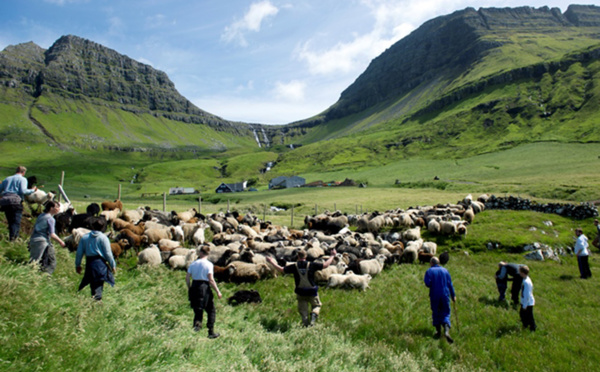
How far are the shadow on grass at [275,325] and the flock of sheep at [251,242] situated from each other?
464cm

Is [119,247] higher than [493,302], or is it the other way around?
[119,247]

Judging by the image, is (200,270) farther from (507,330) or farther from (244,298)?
(507,330)

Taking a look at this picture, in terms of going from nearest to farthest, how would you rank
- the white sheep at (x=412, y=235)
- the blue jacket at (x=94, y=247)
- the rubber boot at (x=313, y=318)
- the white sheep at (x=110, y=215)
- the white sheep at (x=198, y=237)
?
the blue jacket at (x=94, y=247)
the rubber boot at (x=313, y=318)
the white sheep at (x=198, y=237)
the white sheep at (x=110, y=215)
the white sheep at (x=412, y=235)

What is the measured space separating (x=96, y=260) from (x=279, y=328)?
5.48 m

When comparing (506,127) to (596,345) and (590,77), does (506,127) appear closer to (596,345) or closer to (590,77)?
(590,77)

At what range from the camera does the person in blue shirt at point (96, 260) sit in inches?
343

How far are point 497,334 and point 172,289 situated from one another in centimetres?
1112

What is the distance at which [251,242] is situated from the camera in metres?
20.7

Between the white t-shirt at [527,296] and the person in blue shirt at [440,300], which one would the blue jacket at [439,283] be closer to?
the person in blue shirt at [440,300]

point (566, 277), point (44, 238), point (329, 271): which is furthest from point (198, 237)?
point (566, 277)

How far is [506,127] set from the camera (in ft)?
537

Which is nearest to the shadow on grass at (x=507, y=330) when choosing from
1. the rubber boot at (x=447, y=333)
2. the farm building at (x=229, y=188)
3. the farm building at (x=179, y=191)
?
the rubber boot at (x=447, y=333)

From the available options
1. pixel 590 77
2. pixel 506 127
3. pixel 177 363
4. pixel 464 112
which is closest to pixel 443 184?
pixel 177 363

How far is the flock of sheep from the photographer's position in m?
15.2
